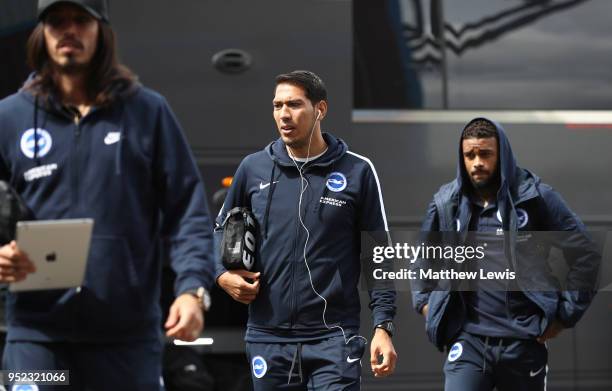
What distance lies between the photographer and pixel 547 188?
18.9 feet

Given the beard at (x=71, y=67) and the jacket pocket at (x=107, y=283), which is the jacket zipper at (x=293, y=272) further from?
the beard at (x=71, y=67)

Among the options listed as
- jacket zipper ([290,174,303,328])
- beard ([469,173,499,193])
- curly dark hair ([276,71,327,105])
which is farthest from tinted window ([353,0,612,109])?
jacket zipper ([290,174,303,328])

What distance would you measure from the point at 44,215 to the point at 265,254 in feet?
5.59

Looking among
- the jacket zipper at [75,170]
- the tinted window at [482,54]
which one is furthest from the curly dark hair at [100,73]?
the tinted window at [482,54]

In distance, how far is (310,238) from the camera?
496 centimetres

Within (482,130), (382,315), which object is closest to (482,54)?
(482,130)

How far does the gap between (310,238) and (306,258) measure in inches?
3.4

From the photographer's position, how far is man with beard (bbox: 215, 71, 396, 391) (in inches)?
192

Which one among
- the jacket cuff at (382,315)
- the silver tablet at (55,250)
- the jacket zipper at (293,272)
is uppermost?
the silver tablet at (55,250)

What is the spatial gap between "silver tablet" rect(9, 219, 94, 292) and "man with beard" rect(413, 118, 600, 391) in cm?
260

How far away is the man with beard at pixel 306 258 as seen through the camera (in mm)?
4887

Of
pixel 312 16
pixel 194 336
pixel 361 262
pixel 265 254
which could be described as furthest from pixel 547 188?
pixel 194 336

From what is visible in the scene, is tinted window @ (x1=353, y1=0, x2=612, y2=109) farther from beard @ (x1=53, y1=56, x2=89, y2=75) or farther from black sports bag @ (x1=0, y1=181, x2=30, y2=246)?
black sports bag @ (x1=0, y1=181, x2=30, y2=246)

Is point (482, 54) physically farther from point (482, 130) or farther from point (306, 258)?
point (306, 258)
